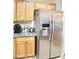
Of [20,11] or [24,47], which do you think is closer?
[24,47]

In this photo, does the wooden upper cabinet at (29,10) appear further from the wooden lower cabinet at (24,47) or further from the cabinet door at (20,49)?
the cabinet door at (20,49)

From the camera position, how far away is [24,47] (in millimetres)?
4145

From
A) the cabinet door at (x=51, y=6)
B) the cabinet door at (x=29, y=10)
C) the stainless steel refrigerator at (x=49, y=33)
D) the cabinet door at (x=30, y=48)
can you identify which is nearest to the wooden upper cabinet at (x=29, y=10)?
the cabinet door at (x=29, y=10)

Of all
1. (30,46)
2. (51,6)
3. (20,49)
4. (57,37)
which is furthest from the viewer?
(51,6)

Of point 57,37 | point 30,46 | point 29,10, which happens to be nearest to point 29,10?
point 29,10

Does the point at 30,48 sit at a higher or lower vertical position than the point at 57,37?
lower

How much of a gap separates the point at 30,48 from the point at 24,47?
7.7 inches

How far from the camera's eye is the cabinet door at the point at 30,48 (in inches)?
166

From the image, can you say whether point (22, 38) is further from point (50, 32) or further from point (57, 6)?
point (57, 6)

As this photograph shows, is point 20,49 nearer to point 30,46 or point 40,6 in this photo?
point 30,46
